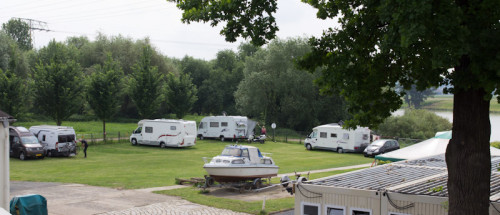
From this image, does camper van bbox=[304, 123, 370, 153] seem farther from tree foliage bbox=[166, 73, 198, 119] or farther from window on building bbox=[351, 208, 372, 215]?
window on building bbox=[351, 208, 372, 215]

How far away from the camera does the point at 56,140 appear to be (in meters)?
32.1

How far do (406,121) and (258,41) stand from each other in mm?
42360

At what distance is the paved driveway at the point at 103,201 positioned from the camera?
16.8 metres

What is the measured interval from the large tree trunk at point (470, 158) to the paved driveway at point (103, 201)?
32.1 ft

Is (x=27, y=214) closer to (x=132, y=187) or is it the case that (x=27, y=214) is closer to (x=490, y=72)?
(x=132, y=187)

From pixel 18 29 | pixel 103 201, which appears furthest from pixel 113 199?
pixel 18 29

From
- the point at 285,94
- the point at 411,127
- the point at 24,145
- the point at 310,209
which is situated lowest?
the point at 310,209

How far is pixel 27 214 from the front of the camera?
1323 centimetres

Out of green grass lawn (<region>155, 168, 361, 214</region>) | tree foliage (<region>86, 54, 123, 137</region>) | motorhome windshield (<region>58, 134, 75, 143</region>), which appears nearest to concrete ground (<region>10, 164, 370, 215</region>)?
green grass lawn (<region>155, 168, 361, 214</region>)

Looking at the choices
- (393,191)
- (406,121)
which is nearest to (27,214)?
(393,191)

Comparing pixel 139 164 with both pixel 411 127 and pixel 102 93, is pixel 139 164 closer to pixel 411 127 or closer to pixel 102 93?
pixel 102 93

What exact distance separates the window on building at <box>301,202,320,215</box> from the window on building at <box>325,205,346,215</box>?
0.22 metres

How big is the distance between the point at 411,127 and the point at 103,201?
3769 cm

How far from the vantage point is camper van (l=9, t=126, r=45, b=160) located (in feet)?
99.3
